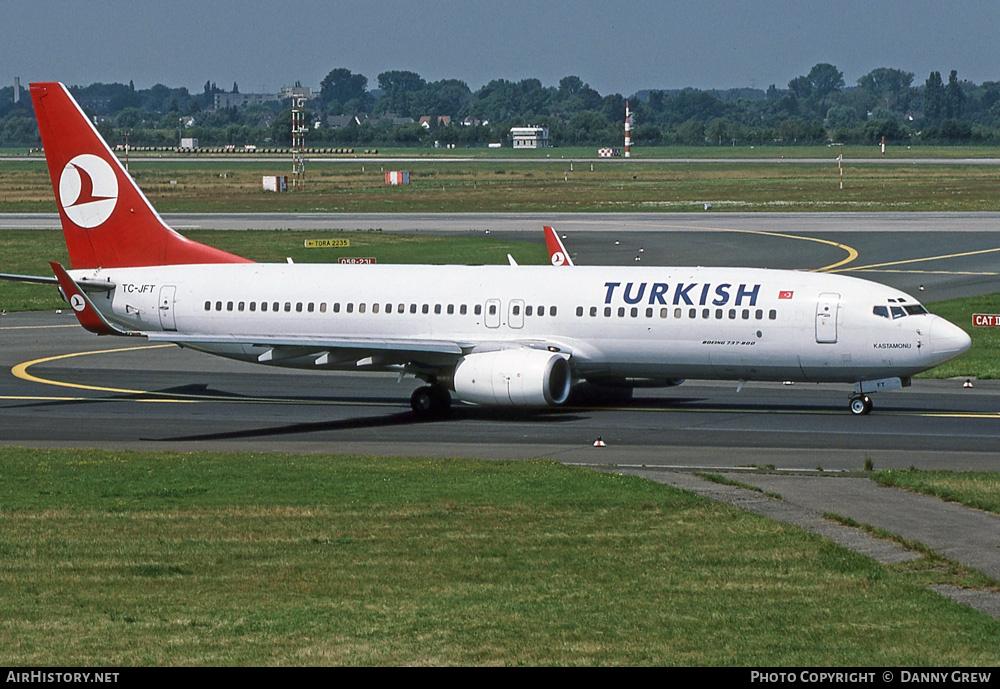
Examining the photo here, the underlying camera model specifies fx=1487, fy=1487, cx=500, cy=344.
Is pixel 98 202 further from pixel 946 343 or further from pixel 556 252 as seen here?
pixel 946 343

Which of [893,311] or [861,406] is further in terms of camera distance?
[861,406]

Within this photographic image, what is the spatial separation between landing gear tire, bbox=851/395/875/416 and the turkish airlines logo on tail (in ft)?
77.4

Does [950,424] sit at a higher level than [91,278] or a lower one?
lower

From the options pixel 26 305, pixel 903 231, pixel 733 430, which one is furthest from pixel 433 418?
pixel 903 231

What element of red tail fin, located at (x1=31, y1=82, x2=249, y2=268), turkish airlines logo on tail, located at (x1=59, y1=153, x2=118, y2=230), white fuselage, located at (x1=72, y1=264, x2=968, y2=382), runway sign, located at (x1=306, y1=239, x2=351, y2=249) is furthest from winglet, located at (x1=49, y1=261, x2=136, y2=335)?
runway sign, located at (x1=306, y1=239, x2=351, y2=249)

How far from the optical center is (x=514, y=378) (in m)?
40.4

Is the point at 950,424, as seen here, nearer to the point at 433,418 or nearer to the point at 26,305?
the point at 433,418

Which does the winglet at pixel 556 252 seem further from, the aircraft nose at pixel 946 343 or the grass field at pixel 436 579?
the grass field at pixel 436 579

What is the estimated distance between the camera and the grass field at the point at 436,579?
16469mm

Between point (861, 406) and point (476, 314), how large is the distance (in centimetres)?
1117

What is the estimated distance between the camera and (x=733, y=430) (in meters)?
38.9

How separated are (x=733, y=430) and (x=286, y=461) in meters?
12.5

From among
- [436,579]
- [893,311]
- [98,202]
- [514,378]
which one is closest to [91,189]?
[98,202]
